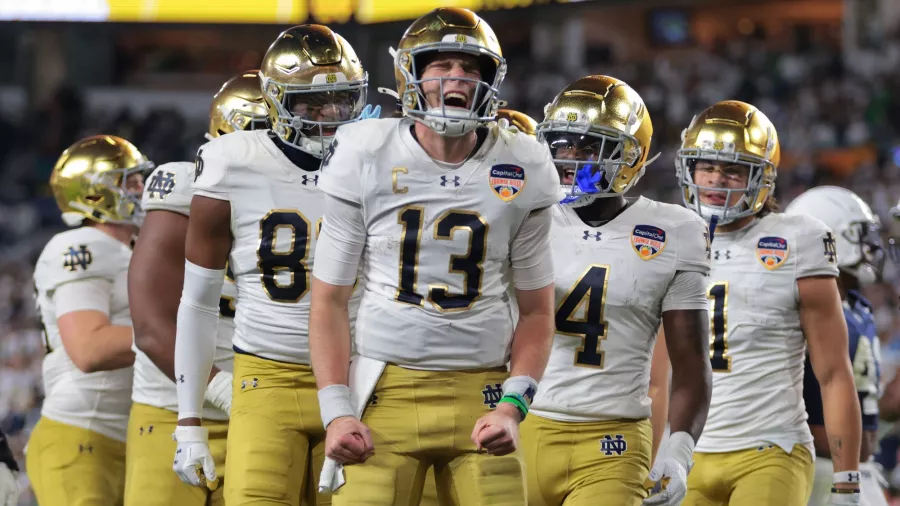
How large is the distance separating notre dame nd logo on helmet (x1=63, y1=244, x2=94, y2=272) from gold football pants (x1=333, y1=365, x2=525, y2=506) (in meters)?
2.06

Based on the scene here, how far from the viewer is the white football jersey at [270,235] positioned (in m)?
3.55

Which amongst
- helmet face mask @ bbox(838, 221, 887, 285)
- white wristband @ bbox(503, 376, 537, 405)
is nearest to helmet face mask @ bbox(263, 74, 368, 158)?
white wristband @ bbox(503, 376, 537, 405)

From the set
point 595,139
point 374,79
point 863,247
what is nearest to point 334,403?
point 595,139

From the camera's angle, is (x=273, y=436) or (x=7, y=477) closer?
(x=273, y=436)

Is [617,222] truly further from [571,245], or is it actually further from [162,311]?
[162,311]

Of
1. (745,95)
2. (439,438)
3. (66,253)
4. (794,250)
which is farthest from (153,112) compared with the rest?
(439,438)

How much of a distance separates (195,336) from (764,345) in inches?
76.3

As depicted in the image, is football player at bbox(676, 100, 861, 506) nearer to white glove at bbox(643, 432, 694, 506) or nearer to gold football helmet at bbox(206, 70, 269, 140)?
white glove at bbox(643, 432, 694, 506)

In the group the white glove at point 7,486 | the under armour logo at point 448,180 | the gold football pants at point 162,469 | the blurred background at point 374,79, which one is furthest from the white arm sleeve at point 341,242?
the blurred background at point 374,79

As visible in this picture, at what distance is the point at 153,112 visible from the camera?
627 inches

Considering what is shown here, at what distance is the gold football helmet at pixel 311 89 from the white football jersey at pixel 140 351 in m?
0.38

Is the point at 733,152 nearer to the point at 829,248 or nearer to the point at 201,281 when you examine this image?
the point at 829,248

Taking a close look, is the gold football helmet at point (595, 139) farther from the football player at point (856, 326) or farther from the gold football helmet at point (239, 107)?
the football player at point (856, 326)

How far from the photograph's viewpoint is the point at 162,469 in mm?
4133
